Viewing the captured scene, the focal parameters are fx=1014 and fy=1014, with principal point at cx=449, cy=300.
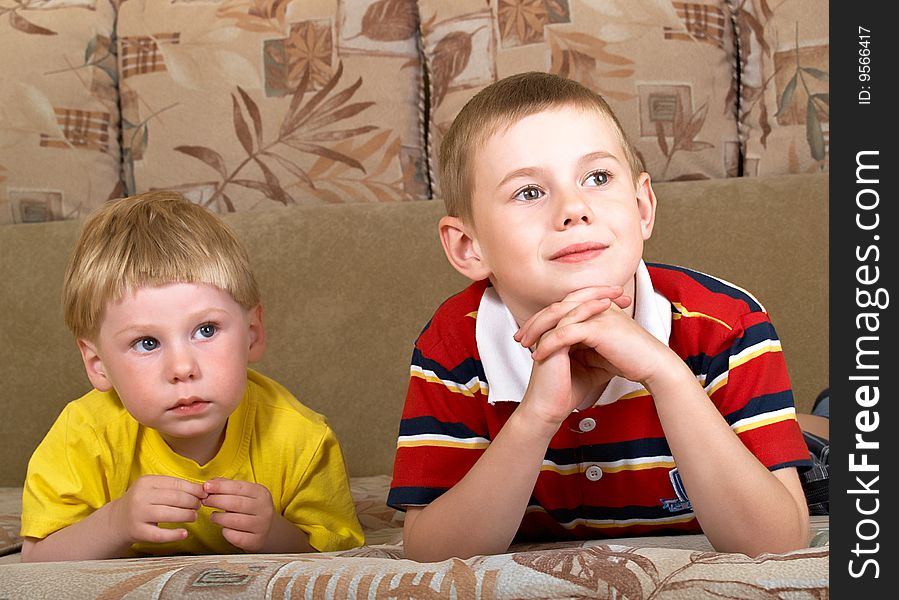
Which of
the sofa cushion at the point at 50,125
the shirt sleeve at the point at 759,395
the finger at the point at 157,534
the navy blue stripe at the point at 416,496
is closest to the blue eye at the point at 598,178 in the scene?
the shirt sleeve at the point at 759,395

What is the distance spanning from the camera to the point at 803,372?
A: 1709 millimetres

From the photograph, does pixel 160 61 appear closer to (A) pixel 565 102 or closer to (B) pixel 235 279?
(B) pixel 235 279

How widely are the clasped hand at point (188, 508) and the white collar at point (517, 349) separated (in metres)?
0.30

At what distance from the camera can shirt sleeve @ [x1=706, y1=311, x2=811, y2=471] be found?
998mm

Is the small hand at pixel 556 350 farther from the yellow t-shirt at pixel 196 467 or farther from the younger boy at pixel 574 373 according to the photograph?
the yellow t-shirt at pixel 196 467

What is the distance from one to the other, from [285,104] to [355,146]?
0.54 feet

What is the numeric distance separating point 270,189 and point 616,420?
115cm

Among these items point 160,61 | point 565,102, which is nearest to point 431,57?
point 160,61

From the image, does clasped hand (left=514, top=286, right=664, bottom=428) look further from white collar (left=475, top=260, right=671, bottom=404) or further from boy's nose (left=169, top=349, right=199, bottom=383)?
boy's nose (left=169, top=349, right=199, bottom=383)

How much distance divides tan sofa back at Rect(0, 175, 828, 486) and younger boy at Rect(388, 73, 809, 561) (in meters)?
0.63

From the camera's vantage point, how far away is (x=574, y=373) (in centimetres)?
100

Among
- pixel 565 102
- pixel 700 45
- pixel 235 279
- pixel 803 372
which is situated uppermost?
pixel 700 45
